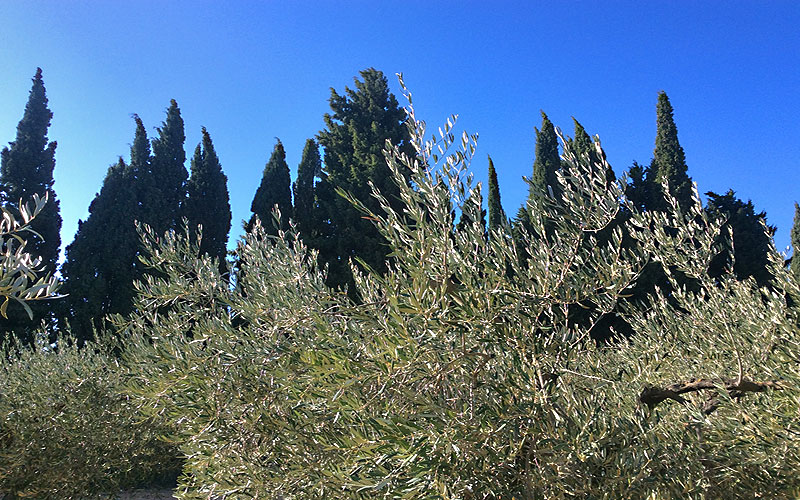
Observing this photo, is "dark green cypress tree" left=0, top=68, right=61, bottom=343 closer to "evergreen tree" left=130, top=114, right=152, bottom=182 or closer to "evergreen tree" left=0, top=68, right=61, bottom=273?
"evergreen tree" left=0, top=68, right=61, bottom=273

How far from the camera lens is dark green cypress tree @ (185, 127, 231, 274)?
20531mm

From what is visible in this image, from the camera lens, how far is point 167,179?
2052 cm

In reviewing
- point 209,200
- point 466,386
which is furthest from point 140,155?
point 466,386

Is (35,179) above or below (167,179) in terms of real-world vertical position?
below

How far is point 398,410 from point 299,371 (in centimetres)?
79

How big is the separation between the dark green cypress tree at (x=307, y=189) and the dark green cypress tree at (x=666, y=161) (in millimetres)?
13044

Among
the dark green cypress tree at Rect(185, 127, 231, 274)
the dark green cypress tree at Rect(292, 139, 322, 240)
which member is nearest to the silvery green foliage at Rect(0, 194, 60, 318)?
the dark green cypress tree at Rect(292, 139, 322, 240)

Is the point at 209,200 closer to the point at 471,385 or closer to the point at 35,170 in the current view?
the point at 35,170

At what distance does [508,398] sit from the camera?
92.9 inches

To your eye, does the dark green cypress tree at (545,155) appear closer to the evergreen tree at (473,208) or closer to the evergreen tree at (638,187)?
the evergreen tree at (638,187)

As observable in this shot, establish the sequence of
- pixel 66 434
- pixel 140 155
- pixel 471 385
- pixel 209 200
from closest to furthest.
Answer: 1. pixel 471 385
2. pixel 66 434
3. pixel 140 155
4. pixel 209 200

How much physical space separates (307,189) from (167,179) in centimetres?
582

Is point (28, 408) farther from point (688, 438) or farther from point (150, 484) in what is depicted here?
point (688, 438)

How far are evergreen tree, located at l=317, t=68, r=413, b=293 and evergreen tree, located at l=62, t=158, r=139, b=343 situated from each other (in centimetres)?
679
